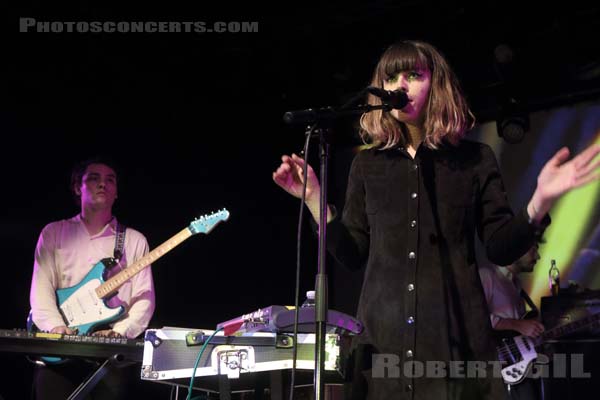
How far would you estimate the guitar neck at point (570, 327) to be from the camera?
5160 mm

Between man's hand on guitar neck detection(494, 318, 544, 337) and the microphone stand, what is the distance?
154 inches

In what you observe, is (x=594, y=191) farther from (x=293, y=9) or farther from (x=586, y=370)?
(x=293, y=9)

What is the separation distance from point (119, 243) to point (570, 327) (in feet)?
11.5

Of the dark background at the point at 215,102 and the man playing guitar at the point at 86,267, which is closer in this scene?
the man playing guitar at the point at 86,267

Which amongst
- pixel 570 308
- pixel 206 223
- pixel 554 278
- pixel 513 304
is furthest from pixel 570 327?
pixel 206 223

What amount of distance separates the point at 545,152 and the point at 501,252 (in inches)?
174

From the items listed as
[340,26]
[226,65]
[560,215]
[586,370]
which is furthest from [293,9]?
[586,370]

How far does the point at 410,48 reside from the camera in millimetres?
2236

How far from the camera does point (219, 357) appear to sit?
8.25 feet

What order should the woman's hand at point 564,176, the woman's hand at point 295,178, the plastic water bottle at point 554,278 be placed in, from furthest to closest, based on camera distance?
the plastic water bottle at point 554,278 → the woman's hand at point 295,178 → the woman's hand at point 564,176

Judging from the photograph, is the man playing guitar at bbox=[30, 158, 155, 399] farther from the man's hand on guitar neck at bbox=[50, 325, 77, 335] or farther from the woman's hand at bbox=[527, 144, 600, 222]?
→ the woman's hand at bbox=[527, 144, 600, 222]

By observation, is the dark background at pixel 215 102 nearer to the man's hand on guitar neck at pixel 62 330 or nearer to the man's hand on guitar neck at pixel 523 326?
the man's hand on guitar neck at pixel 62 330

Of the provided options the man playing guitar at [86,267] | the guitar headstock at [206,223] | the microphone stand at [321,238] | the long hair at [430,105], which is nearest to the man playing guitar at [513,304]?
the guitar headstock at [206,223]

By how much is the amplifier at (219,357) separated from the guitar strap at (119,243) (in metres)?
2.48
